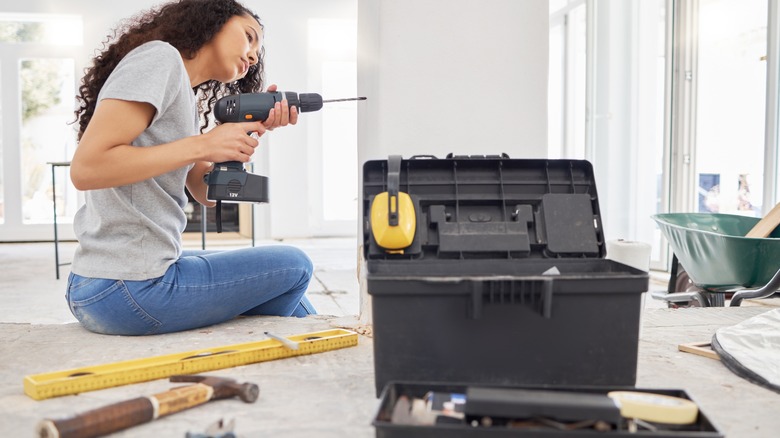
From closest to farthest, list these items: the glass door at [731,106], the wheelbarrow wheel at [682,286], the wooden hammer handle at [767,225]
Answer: the wooden hammer handle at [767,225]
the wheelbarrow wheel at [682,286]
the glass door at [731,106]

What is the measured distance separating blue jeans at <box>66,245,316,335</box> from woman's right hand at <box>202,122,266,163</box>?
0.93 ft

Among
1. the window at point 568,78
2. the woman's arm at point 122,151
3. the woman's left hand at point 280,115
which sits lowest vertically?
the woman's arm at point 122,151

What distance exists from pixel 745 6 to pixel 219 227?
144 inches

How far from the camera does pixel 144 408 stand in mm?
1069

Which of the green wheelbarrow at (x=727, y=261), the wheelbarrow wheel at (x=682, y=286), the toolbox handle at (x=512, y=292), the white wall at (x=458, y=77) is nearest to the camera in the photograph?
the toolbox handle at (x=512, y=292)

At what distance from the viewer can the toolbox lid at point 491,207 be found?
135 cm

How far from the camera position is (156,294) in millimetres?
1639

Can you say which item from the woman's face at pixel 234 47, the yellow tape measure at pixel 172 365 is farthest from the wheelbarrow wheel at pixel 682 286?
the woman's face at pixel 234 47

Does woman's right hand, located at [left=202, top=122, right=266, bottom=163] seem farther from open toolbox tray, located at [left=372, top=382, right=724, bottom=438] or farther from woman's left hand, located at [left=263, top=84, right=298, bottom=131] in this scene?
open toolbox tray, located at [left=372, top=382, right=724, bottom=438]

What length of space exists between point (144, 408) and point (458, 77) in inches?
48.7

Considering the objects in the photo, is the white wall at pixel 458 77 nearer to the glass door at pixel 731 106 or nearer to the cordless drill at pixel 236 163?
the cordless drill at pixel 236 163

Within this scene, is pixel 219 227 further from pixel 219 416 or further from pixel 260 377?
pixel 219 416

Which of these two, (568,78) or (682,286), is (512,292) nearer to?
(682,286)

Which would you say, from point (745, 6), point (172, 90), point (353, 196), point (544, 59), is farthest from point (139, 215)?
point (353, 196)
